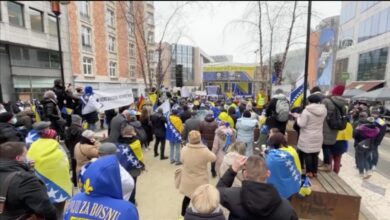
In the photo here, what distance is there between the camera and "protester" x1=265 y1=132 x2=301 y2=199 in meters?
2.88

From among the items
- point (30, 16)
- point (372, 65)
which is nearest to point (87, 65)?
point (30, 16)

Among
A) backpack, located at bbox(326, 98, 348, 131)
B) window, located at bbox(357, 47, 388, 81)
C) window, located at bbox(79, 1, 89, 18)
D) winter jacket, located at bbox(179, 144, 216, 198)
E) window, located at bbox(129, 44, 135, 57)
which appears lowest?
winter jacket, located at bbox(179, 144, 216, 198)

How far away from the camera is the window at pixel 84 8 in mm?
22016

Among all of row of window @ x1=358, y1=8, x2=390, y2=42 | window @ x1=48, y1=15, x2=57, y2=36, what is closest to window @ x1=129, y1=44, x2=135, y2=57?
window @ x1=48, y1=15, x2=57, y2=36

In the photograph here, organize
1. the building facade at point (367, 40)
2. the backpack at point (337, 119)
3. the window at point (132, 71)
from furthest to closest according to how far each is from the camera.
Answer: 1. the window at point (132, 71)
2. the building facade at point (367, 40)
3. the backpack at point (337, 119)

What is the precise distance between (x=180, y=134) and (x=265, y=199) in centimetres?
490

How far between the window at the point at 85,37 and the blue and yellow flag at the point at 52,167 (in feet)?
73.0

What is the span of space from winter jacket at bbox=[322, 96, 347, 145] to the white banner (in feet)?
16.6

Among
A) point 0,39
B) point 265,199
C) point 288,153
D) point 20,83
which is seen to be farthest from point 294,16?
point 20,83

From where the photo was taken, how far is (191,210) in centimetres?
164

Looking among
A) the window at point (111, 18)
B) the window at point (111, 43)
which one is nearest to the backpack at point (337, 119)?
the window at point (111, 43)

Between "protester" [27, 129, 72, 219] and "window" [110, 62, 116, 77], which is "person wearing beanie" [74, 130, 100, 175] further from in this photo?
"window" [110, 62, 116, 77]

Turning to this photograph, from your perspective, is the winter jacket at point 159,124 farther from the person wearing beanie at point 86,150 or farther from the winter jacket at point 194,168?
the winter jacket at point 194,168

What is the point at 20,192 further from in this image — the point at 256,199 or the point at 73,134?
the point at 73,134
